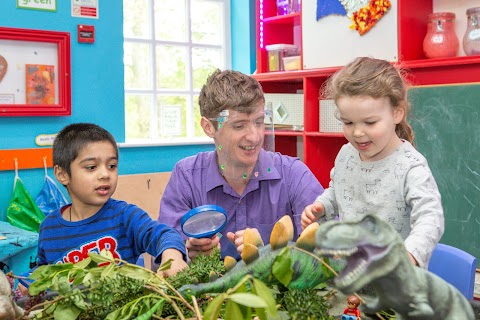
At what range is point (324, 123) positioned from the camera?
11.9 ft

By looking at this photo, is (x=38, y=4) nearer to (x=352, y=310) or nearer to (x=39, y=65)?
(x=39, y=65)

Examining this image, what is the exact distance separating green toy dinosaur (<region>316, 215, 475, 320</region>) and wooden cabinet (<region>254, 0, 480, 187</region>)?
238 centimetres

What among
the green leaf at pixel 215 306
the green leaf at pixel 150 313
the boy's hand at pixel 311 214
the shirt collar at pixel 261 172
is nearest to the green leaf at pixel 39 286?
the green leaf at pixel 150 313

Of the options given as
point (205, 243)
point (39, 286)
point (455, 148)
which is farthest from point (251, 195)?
point (455, 148)

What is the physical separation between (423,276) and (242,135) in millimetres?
1112

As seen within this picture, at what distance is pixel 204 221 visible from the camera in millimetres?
1086

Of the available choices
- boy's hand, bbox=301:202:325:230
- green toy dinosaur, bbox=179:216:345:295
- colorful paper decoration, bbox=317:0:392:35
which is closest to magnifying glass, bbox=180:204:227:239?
boy's hand, bbox=301:202:325:230

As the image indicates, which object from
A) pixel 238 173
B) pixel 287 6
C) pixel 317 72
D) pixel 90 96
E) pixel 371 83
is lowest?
pixel 238 173

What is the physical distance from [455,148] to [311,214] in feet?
6.20

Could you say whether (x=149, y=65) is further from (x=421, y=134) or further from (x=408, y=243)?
(x=408, y=243)

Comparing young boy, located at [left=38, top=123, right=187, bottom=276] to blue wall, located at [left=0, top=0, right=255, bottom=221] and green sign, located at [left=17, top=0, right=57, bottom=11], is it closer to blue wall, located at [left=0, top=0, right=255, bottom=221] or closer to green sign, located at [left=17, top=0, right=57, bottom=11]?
blue wall, located at [left=0, top=0, right=255, bottom=221]

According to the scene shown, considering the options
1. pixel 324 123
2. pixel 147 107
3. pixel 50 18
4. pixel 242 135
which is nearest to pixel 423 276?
pixel 242 135

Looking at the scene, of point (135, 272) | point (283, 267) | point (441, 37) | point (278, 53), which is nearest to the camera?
point (283, 267)

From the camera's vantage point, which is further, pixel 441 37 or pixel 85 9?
pixel 85 9
